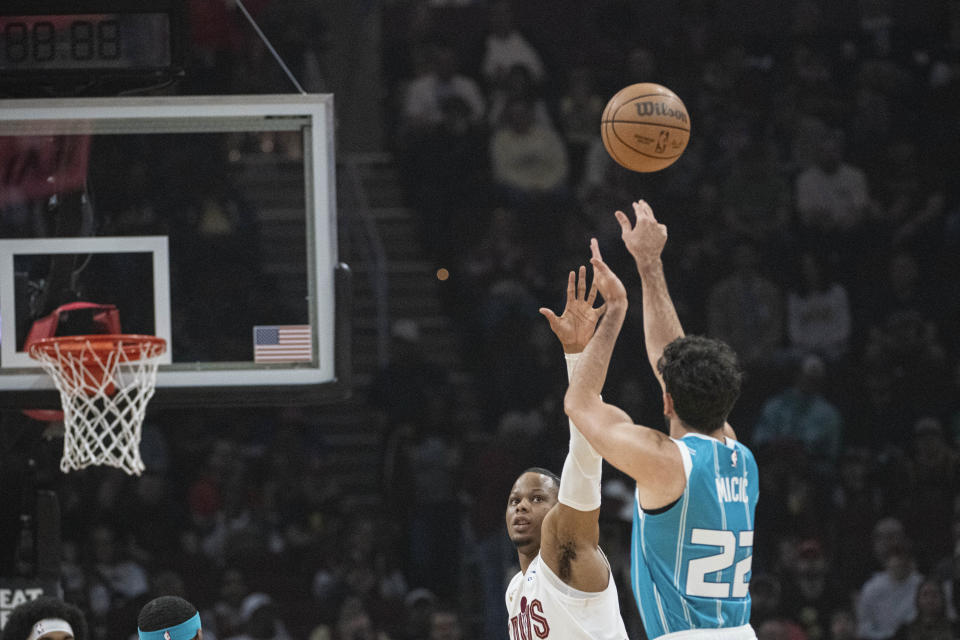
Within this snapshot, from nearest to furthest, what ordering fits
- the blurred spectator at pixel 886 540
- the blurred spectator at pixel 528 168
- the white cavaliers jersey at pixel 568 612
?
the white cavaliers jersey at pixel 568 612
the blurred spectator at pixel 886 540
the blurred spectator at pixel 528 168

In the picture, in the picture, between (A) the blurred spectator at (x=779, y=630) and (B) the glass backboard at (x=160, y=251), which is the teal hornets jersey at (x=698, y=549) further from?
(A) the blurred spectator at (x=779, y=630)

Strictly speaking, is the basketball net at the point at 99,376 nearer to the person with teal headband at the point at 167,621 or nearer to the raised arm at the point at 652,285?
the person with teal headband at the point at 167,621

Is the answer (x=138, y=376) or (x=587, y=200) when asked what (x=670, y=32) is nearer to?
(x=587, y=200)

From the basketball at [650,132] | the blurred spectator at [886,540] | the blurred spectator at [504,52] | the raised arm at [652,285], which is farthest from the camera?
the blurred spectator at [504,52]

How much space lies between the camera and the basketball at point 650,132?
4785 millimetres

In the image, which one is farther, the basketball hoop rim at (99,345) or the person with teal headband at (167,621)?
the basketball hoop rim at (99,345)

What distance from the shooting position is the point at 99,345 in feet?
17.8

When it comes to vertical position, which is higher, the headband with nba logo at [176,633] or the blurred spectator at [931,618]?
the headband with nba logo at [176,633]

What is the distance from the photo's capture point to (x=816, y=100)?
10.4 m

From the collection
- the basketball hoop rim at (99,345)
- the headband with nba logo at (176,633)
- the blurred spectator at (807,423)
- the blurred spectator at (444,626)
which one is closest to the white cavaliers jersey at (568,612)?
the headband with nba logo at (176,633)

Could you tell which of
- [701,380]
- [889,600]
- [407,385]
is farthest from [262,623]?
[701,380]

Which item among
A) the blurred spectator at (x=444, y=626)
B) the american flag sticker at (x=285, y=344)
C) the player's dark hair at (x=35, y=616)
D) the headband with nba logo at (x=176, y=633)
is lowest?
the blurred spectator at (x=444, y=626)

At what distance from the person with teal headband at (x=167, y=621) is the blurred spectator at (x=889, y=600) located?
220 inches

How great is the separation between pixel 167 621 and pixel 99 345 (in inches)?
76.6
